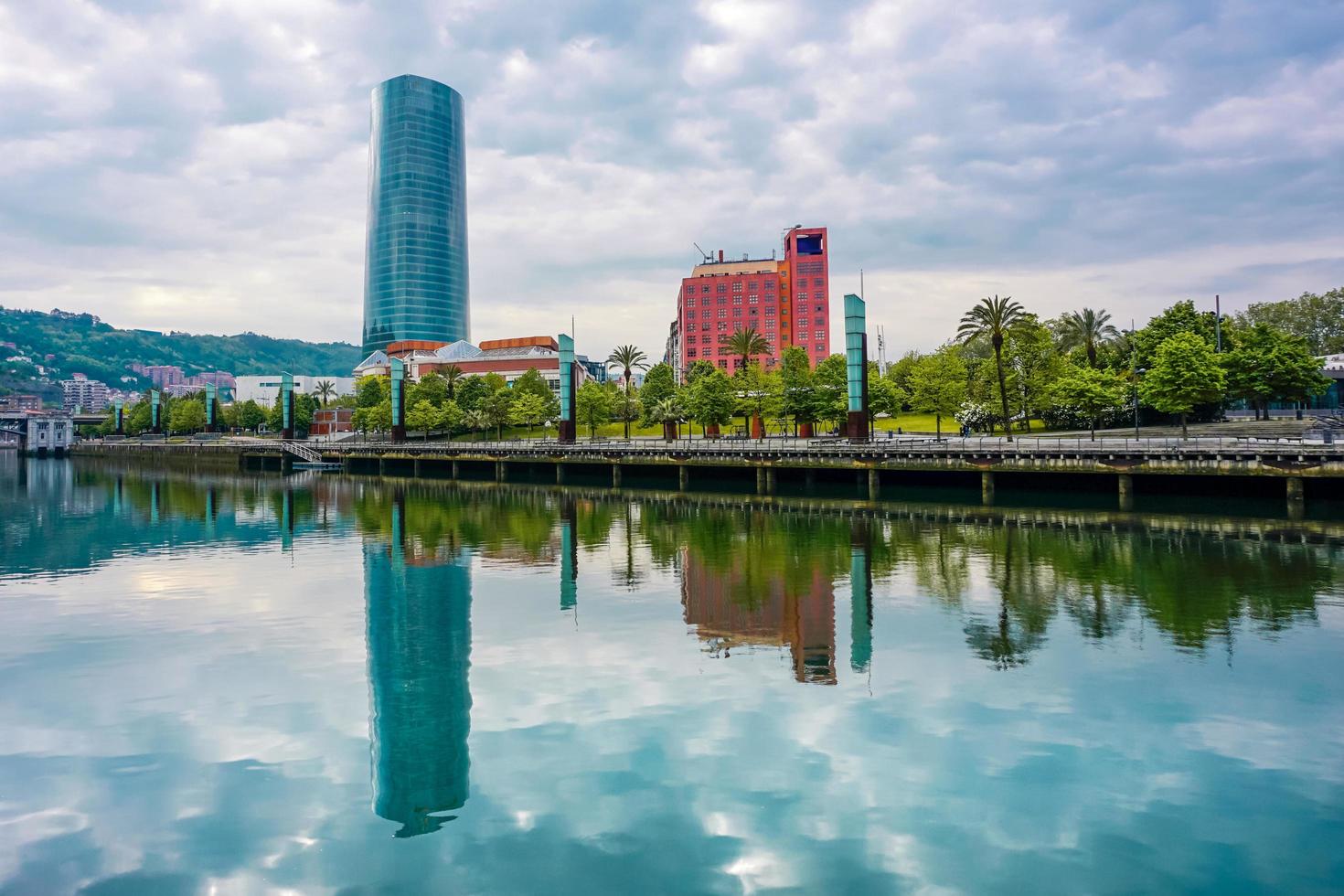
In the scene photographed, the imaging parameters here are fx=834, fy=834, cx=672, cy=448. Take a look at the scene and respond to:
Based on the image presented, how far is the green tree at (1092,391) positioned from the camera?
8656cm

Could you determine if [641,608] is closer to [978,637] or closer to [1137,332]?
[978,637]

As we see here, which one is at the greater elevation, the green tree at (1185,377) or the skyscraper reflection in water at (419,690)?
the green tree at (1185,377)

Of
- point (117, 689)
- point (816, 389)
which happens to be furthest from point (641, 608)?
point (816, 389)

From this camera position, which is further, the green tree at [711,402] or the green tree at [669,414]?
the green tree at [669,414]

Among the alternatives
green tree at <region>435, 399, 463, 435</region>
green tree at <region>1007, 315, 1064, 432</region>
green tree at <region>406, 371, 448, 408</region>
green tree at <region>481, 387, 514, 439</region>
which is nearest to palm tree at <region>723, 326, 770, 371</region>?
green tree at <region>1007, 315, 1064, 432</region>

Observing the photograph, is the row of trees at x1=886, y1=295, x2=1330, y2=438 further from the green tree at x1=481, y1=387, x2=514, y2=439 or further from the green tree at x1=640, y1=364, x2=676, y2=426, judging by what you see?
the green tree at x1=481, y1=387, x2=514, y2=439

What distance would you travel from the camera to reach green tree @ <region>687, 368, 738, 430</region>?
112m

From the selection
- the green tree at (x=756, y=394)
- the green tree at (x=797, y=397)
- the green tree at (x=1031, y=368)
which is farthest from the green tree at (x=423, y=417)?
the green tree at (x=1031, y=368)

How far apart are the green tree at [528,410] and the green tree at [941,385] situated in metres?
61.2

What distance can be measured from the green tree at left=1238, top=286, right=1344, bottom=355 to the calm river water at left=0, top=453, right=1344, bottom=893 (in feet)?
342

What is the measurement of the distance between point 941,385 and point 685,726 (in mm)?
97127

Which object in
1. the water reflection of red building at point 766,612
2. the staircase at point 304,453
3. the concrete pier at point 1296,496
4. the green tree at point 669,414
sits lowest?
the water reflection of red building at point 766,612

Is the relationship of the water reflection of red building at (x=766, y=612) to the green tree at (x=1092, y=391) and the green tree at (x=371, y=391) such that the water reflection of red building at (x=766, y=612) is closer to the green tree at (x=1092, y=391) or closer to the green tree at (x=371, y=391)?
the green tree at (x=1092, y=391)

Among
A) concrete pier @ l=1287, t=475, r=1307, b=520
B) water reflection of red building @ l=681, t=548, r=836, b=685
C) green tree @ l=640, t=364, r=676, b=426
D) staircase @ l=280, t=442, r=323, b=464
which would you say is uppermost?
green tree @ l=640, t=364, r=676, b=426
